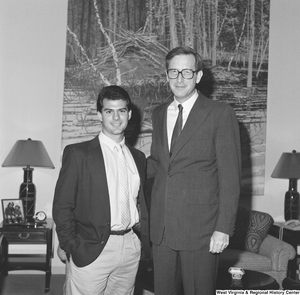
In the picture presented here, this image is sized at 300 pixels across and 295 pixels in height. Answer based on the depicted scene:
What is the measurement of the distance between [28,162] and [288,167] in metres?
2.56

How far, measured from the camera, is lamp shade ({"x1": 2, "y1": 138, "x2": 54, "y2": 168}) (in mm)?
4543

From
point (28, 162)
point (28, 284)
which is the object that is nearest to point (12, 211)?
point (28, 162)

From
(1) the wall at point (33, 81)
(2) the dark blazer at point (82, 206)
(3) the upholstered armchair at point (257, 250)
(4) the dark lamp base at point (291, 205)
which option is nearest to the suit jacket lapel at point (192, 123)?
(2) the dark blazer at point (82, 206)

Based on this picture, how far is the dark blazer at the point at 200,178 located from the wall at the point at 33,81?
2.84 metres

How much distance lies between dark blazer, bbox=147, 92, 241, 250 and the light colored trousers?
0.17 m

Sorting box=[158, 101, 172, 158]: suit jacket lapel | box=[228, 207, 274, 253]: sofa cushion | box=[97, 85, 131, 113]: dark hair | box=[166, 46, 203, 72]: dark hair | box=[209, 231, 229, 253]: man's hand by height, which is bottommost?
box=[228, 207, 274, 253]: sofa cushion

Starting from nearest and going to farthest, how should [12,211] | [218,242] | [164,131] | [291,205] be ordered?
[218,242] < [164,131] < [12,211] < [291,205]

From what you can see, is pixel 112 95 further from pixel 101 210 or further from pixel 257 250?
pixel 257 250

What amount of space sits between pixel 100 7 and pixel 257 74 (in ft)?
5.97

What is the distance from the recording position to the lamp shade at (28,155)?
14.9ft

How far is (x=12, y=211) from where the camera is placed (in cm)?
461

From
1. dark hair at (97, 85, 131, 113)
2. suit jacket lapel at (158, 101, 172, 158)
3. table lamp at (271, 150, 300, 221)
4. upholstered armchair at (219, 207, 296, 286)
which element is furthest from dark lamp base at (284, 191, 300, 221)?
dark hair at (97, 85, 131, 113)

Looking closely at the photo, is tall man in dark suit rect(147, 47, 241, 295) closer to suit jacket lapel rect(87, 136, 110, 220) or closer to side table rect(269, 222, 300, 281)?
suit jacket lapel rect(87, 136, 110, 220)

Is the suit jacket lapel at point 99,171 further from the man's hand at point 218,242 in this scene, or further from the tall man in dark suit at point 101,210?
the man's hand at point 218,242
